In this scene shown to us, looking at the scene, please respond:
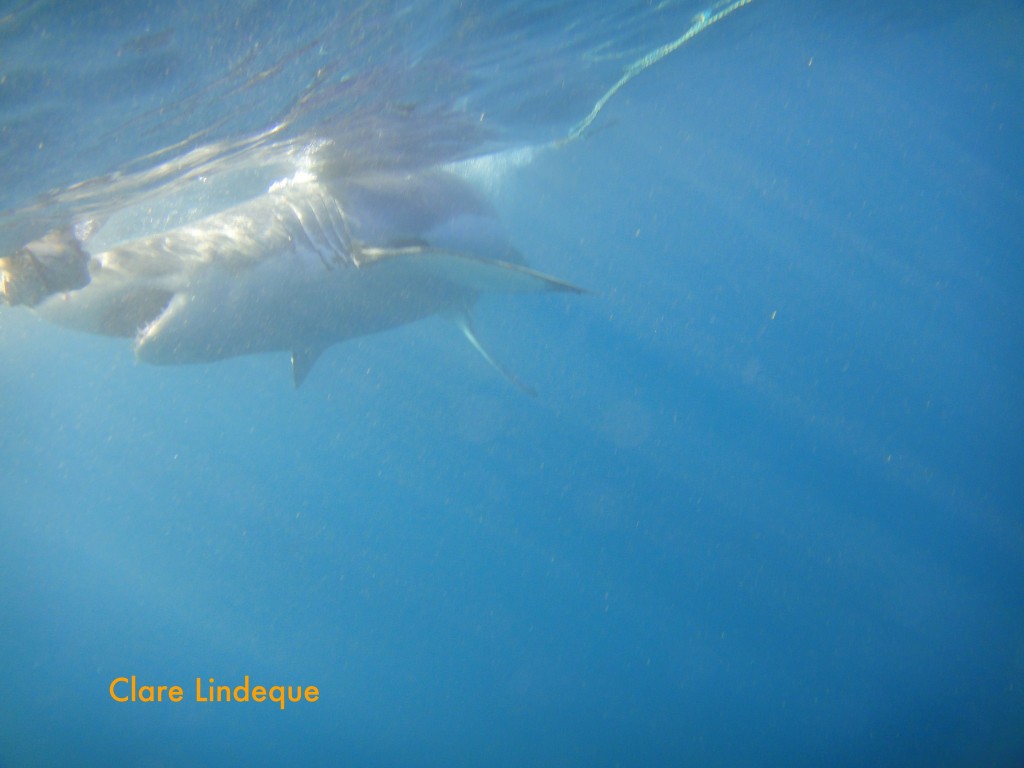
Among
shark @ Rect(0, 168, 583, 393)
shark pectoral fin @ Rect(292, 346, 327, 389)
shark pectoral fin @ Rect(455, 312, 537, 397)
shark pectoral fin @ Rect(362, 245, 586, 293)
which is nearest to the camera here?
shark @ Rect(0, 168, 583, 393)

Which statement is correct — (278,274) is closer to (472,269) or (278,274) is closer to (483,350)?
(472,269)

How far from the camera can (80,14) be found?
415 cm

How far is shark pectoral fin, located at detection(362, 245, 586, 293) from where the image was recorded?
15.9 feet

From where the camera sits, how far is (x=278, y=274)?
498cm

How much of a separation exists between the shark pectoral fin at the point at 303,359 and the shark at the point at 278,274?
21mm

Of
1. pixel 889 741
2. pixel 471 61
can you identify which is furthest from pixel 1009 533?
pixel 471 61

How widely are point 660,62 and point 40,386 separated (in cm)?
5332

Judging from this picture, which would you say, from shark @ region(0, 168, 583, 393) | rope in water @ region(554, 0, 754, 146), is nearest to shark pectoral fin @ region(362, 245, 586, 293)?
shark @ region(0, 168, 583, 393)

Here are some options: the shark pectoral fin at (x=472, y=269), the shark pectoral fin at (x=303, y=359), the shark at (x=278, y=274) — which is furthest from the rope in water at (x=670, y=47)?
the shark pectoral fin at (x=303, y=359)

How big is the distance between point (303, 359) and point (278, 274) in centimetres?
175

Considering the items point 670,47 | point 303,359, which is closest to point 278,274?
Result: point 303,359

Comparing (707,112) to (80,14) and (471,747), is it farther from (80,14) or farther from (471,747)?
(471,747)

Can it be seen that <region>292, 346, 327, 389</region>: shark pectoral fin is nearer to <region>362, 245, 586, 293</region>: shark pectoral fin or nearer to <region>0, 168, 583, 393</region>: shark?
<region>0, 168, 583, 393</region>: shark

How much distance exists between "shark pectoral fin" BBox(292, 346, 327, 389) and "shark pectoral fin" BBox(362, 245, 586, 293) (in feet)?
5.56
